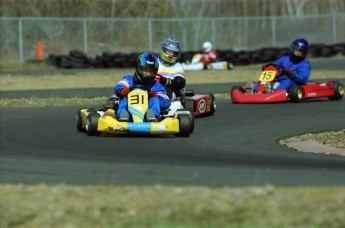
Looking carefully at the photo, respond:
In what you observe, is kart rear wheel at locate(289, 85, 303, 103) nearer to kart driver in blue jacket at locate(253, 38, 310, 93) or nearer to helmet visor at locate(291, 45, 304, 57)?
kart driver in blue jacket at locate(253, 38, 310, 93)

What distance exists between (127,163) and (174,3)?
1400 inches

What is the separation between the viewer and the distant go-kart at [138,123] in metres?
11.6

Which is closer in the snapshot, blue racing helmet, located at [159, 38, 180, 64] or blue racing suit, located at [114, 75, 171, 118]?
blue racing suit, located at [114, 75, 171, 118]

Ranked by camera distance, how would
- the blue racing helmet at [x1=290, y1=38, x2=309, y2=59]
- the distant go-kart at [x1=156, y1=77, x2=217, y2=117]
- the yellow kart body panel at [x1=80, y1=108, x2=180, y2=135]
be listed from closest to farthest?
1. the yellow kart body panel at [x1=80, y1=108, x2=180, y2=135]
2. the distant go-kart at [x1=156, y1=77, x2=217, y2=117]
3. the blue racing helmet at [x1=290, y1=38, x2=309, y2=59]

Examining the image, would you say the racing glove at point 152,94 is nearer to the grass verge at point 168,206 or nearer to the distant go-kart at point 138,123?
the distant go-kart at point 138,123

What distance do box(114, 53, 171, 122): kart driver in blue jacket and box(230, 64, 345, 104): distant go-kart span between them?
4252mm

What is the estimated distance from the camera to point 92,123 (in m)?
11.8

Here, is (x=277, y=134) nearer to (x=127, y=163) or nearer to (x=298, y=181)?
(x=127, y=163)

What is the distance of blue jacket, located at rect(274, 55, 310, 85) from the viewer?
1720cm

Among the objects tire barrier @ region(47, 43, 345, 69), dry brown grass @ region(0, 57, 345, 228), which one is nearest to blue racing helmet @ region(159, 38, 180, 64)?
dry brown grass @ region(0, 57, 345, 228)

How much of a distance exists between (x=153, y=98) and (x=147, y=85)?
39 cm

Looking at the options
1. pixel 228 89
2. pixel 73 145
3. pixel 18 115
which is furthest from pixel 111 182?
pixel 228 89

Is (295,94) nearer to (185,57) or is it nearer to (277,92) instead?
(277,92)

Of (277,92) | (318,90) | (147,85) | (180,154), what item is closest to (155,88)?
(147,85)
